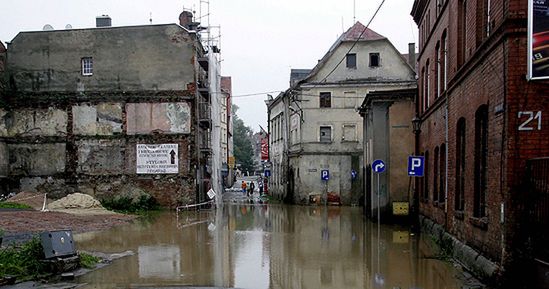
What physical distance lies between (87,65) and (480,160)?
29150mm

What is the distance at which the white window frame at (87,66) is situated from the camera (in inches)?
1395

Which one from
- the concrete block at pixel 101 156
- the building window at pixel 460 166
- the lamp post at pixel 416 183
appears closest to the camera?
the building window at pixel 460 166

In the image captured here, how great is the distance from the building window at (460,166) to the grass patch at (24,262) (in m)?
10.1

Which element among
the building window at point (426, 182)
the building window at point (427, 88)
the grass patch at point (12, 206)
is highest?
the building window at point (427, 88)

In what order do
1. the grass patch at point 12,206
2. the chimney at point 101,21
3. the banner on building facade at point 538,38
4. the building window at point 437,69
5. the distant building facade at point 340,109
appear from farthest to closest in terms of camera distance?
1. the distant building facade at point 340,109
2. the chimney at point 101,21
3. the grass patch at point 12,206
4. the building window at point 437,69
5. the banner on building facade at point 538,38

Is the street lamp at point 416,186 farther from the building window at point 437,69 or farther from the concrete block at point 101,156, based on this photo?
the concrete block at point 101,156

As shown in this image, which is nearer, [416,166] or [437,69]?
[416,166]

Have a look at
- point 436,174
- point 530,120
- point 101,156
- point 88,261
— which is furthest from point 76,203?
point 530,120

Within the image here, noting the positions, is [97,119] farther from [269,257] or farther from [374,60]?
[269,257]

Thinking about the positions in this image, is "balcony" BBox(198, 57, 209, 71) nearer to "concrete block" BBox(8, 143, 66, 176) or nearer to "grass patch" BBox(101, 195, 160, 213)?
"grass patch" BBox(101, 195, 160, 213)

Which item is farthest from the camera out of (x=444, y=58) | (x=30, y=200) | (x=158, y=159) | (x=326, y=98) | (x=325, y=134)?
(x=325, y=134)

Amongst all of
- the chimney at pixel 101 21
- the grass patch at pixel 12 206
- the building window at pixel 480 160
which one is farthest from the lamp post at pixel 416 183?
the chimney at pixel 101 21

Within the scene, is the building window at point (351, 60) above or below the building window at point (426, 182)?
above

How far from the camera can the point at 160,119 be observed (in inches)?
1363
